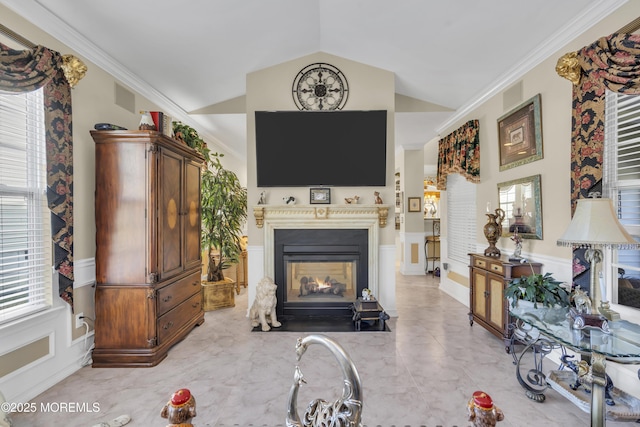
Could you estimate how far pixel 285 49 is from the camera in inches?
143

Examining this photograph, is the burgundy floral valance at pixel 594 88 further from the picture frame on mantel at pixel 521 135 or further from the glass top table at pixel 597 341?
the glass top table at pixel 597 341

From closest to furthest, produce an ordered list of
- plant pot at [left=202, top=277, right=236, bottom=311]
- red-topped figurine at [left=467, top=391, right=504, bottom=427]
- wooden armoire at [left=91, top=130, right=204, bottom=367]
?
red-topped figurine at [left=467, top=391, right=504, bottom=427], wooden armoire at [left=91, top=130, right=204, bottom=367], plant pot at [left=202, top=277, right=236, bottom=311]

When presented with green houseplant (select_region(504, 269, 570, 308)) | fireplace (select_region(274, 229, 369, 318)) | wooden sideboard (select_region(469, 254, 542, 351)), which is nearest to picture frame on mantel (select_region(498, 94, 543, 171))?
wooden sideboard (select_region(469, 254, 542, 351))

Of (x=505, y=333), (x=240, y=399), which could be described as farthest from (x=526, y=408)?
(x=240, y=399)

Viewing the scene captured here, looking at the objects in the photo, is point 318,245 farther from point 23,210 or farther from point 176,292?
point 23,210

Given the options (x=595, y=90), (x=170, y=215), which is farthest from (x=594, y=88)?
(x=170, y=215)

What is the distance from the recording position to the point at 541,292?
2354 millimetres

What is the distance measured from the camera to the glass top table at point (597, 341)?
5.30 feet

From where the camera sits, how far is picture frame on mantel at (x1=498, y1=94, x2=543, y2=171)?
2953 mm

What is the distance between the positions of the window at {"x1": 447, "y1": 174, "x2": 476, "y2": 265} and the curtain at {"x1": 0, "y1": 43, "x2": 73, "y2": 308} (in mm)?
4660

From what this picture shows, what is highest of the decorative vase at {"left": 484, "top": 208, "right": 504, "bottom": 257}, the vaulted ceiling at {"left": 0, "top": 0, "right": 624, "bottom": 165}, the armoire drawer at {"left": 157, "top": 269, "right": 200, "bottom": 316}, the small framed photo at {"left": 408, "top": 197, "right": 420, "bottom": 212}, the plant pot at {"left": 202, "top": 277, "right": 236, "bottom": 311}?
the vaulted ceiling at {"left": 0, "top": 0, "right": 624, "bottom": 165}

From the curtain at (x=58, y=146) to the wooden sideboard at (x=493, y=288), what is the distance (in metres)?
3.89

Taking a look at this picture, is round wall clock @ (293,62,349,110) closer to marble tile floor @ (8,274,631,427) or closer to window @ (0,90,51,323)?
window @ (0,90,51,323)

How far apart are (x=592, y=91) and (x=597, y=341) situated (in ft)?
5.79
